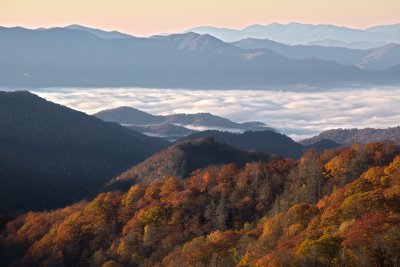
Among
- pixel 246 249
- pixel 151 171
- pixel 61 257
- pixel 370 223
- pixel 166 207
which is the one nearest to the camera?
pixel 370 223

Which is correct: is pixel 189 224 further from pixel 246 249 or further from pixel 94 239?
pixel 246 249

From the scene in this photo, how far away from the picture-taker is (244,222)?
340ft

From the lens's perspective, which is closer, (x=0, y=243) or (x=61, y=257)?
Result: (x=61, y=257)

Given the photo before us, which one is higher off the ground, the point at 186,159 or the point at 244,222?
the point at 186,159

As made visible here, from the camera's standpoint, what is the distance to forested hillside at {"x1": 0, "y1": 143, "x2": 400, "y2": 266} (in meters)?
60.5

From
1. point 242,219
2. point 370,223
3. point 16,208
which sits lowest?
point 16,208

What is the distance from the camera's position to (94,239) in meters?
107

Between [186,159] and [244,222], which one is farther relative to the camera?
[186,159]

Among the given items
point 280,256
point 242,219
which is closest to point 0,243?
point 242,219

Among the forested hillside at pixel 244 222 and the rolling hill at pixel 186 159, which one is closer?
the forested hillside at pixel 244 222

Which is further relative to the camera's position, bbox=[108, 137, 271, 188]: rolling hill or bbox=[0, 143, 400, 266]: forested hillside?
bbox=[108, 137, 271, 188]: rolling hill

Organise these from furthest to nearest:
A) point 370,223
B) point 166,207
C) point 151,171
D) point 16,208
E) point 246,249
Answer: point 151,171, point 16,208, point 166,207, point 246,249, point 370,223

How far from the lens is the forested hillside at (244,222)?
2383 inches

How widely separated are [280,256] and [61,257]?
171 ft
